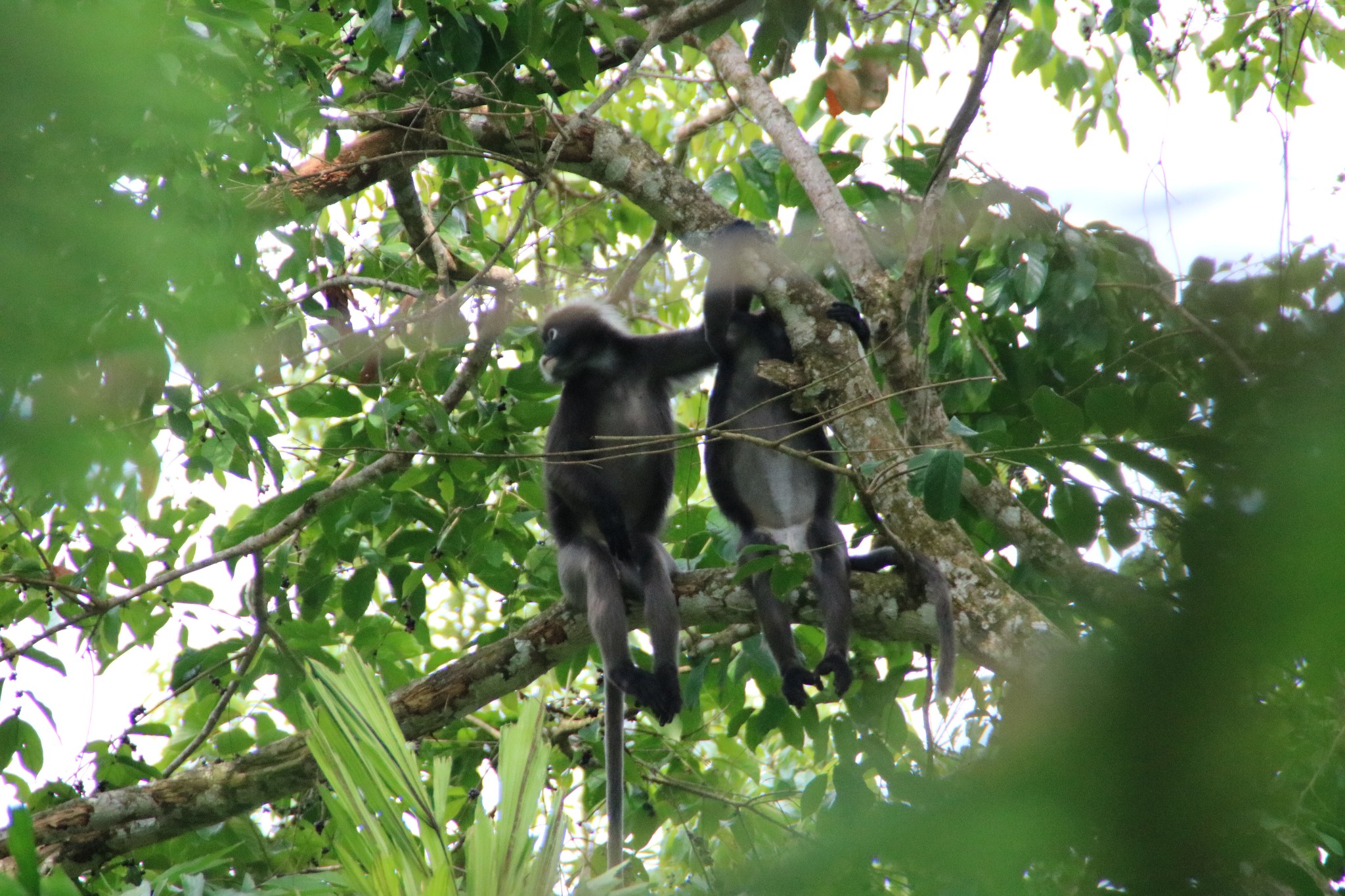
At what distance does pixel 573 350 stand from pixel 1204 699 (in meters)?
4.74

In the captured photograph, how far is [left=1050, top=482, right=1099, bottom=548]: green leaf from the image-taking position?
2.50 m

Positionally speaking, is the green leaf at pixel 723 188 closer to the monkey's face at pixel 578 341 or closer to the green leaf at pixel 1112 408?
the monkey's face at pixel 578 341

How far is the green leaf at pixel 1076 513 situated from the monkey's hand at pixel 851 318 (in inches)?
43.9

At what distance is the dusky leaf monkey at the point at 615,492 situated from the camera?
4098mm

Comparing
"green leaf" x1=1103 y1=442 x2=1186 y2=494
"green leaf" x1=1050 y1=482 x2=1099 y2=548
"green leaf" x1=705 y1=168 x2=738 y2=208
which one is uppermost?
"green leaf" x1=705 y1=168 x2=738 y2=208

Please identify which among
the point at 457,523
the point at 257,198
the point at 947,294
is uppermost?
the point at 257,198

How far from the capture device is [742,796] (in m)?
4.17

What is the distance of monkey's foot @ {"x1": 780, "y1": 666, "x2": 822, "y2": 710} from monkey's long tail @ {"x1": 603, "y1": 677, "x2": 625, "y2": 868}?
2.32ft

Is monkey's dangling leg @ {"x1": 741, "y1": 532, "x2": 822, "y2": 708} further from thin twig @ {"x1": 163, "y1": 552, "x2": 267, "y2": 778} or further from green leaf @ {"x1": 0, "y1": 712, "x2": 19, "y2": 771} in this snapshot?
green leaf @ {"x1": 0, "y1": 712, "x2": 19, "y2": 771}

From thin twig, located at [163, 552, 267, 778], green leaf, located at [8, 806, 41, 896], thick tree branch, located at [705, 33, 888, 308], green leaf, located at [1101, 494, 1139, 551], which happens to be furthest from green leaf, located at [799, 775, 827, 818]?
green leaf, located at [8, 806, 41, 896]

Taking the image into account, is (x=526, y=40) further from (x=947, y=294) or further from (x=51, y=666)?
(x=51, y=666)

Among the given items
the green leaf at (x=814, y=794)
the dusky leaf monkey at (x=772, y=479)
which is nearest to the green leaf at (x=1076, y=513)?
the dusky leaf monkey at (x=772, y=479)

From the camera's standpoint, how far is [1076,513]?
2555 millimetres

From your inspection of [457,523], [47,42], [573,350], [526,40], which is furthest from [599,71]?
[47,42]
